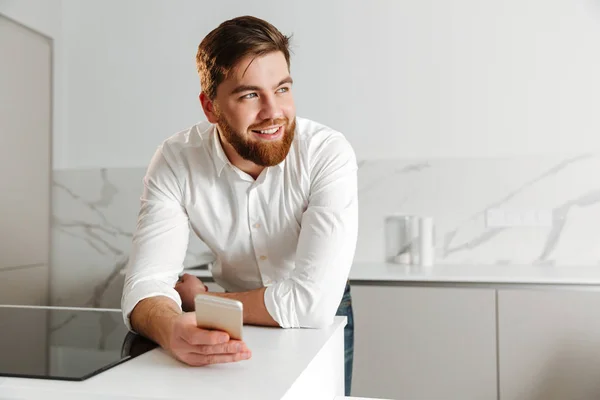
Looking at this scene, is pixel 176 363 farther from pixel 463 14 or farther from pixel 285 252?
pixel 463 14

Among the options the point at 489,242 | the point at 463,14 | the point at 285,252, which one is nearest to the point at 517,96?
the point at 463,14

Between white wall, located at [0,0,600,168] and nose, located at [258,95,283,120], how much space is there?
62.8 inches

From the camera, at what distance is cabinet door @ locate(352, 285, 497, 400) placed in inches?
87.8

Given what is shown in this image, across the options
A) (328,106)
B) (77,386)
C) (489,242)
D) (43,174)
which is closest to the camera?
(77,386)

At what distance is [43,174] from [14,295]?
0.63 metres

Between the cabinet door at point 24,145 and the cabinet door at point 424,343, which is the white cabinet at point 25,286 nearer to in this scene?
the cabinet door at point 24,145

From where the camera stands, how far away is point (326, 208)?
1271mm

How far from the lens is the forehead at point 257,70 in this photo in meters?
1.29

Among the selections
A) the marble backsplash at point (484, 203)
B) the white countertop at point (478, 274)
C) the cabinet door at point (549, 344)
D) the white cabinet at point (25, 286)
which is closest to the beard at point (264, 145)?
the white countertop at point (478, 274)

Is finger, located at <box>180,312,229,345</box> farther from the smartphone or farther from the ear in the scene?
the ear

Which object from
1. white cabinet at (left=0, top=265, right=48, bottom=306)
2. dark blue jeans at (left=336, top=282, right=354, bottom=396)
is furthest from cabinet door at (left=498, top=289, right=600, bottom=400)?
white cabinet at (left=0, top=265, right=48, bottom=306)

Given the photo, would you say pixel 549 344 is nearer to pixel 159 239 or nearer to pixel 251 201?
pixel 251 201

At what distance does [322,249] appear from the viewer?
1233mm

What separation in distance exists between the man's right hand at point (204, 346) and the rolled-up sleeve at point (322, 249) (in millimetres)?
275
